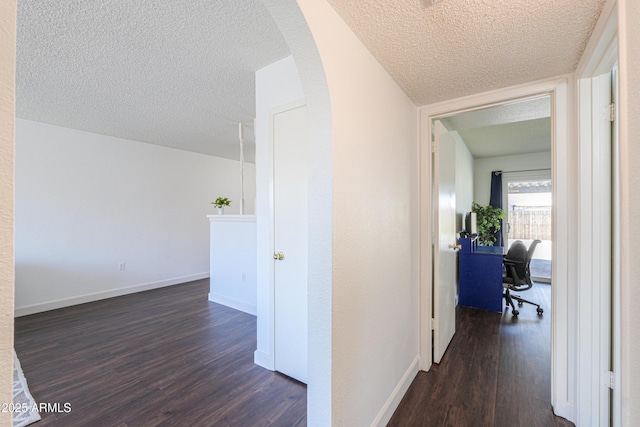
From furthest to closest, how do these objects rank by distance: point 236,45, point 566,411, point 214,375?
point 214,375 < point 236,45 < point 566,411

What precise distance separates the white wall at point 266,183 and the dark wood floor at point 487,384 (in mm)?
1121


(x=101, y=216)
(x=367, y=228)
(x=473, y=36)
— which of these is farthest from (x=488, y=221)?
(x=101, y=216)

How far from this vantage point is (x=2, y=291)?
1.37 ft

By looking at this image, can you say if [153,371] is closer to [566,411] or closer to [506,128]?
[566,411]

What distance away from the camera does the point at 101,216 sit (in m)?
3.97

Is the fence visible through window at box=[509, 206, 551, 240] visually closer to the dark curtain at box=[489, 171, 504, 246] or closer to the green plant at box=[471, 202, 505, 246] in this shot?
the dark curtain at box=[489, 171, 504, 246]

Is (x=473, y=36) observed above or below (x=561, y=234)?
above

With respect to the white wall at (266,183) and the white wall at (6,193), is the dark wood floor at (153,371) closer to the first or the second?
the white wall at (266,183)

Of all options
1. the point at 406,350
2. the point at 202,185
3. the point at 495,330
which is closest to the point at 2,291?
the point at 406,350

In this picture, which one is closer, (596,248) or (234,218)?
(596,248)

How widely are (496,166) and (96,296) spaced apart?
24.2 ft

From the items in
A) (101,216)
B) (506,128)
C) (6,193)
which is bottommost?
(101,216)

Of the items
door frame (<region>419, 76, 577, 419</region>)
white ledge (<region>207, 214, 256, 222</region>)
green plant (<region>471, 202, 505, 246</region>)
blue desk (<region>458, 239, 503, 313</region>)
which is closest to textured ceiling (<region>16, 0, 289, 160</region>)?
white ledge (<region>207, 214, 256, 222</region>)

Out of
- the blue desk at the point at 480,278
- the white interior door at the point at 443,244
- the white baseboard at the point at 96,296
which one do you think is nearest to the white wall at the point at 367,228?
the white interior door at the point at 443,244
